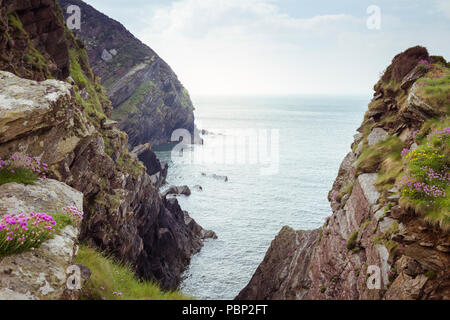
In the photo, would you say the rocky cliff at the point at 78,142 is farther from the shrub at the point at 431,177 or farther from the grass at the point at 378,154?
the grass at the point at 378,154

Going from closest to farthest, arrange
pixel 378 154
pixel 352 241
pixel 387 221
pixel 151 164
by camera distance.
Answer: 1. pixel 387 221
2. pixel 352 241
3. pixel 378 154
4. pixel 151 164

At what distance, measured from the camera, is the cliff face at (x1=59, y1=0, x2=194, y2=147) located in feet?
383

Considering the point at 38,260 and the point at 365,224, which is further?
the point at 365,224

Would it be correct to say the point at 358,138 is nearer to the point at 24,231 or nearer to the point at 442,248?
the point at 442,248

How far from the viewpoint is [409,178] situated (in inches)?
464

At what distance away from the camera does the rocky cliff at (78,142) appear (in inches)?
405

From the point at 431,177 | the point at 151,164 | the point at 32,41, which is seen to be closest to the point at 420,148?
the point at 431,177

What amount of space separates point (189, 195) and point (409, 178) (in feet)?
197

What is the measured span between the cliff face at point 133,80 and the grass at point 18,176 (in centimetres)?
10386

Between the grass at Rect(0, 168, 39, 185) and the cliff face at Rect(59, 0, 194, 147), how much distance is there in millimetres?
103861

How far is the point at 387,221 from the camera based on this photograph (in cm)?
1325

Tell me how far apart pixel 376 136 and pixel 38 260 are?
1881cm
